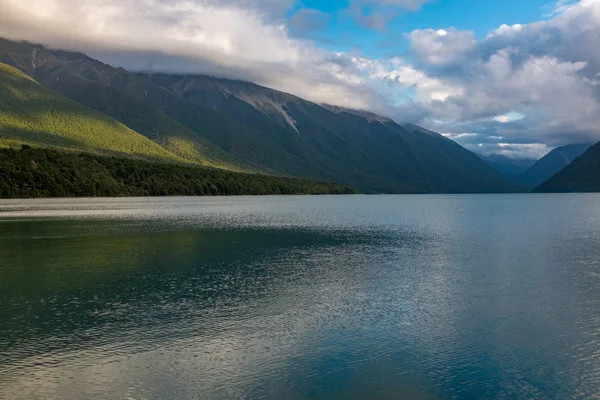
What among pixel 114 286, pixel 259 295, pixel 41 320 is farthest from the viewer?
pixel 114 286

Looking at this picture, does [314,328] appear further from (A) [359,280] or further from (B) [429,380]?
(A) [359,280]

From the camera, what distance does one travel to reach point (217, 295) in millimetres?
40750

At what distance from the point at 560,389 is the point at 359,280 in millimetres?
25069

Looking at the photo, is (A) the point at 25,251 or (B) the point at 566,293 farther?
(A) the point at 25,251

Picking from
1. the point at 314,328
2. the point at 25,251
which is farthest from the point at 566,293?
the point at 25,251

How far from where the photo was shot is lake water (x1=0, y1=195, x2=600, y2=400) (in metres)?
23.3

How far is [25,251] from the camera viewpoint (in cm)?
6631

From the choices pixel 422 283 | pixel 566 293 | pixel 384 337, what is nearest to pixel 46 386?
pixel 384 337

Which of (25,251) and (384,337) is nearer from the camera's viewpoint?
(384,337)

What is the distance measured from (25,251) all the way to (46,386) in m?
49.5

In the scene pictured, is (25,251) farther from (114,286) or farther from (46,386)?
(46,386)

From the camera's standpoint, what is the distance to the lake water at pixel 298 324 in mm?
23328

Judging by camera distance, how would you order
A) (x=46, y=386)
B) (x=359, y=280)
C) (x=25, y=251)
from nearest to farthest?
(x=46, y=386)
(x=359, y=280)
(x=25, y=251)

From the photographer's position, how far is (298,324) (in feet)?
107
